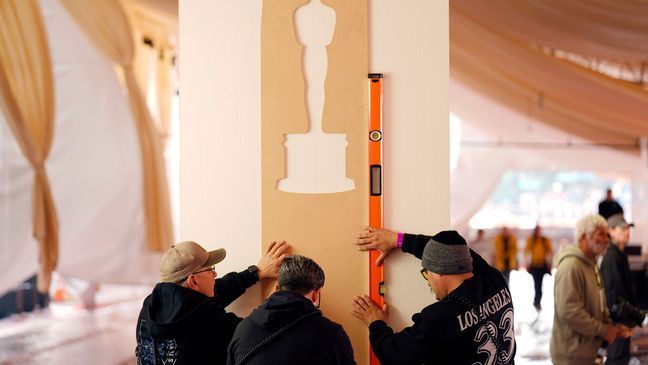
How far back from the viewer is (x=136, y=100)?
5.64 meters

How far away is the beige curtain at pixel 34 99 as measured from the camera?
473 cm

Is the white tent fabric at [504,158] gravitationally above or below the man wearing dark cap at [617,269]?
above

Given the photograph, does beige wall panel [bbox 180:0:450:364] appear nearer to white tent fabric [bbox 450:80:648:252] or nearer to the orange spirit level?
the orange spirit level

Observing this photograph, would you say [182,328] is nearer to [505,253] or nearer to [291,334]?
[291,334]

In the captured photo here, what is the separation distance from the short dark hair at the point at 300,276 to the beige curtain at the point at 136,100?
419cm

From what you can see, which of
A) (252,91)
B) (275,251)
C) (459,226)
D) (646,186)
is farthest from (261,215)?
(646,186)

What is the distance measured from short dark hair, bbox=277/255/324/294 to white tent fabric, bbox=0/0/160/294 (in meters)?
3.98

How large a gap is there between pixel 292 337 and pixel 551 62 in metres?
3.61

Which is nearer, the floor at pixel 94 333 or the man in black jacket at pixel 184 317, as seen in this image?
the man in black jacket at pixel 184 317

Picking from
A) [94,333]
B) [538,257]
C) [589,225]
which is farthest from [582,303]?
[538,257]

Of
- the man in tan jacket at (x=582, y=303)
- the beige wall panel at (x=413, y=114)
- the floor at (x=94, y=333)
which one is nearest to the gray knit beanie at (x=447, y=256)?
the beige wall panel at (x=413, y=114)

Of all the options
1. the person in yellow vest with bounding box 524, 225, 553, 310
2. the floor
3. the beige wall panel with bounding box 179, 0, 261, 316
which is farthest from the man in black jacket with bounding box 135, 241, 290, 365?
the person in yellow vest with bounding box 524, 225, 553, 310

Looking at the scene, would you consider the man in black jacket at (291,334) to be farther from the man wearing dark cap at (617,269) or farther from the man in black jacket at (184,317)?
the man wearing dark cap at (617,269)

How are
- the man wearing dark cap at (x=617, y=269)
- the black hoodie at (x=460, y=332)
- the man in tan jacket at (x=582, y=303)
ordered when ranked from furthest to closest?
1. the man wearing dark cap at (x=617, y=269)
2. the man in tan jacket at (x=582, y=303)
3. the black hoodie at (x=460, y=332)
